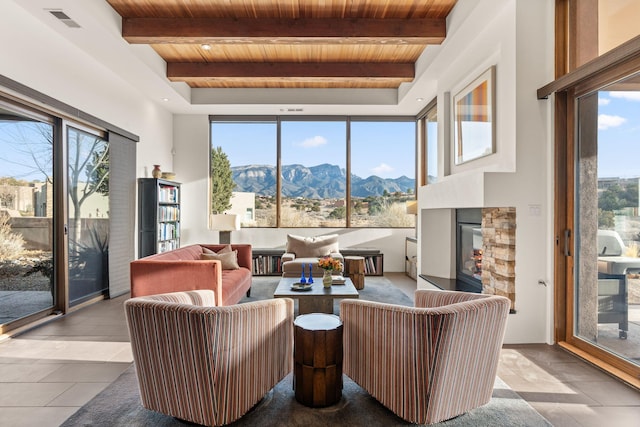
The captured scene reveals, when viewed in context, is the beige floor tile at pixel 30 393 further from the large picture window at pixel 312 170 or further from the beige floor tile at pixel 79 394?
the large picture window at pixel 312 170

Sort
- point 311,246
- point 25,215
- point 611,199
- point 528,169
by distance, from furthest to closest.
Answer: point 311,246, point 25,215, point 528,169, point 611,199

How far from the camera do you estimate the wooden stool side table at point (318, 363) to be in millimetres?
2240

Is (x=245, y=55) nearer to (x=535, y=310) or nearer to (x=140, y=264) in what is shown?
(x=140, y=264)

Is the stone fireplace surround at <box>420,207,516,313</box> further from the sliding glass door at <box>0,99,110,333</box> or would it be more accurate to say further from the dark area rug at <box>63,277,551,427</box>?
the sliding glass door at <box>0,99,110,333</box>

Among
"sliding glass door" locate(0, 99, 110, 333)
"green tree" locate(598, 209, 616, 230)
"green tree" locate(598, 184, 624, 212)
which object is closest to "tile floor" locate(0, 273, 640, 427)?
"sliding glass door" locate(0, 99, 110, 333)

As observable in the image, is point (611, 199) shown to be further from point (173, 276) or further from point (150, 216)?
point (150, 216)

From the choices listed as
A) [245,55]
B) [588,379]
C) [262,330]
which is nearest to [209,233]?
[245,55]

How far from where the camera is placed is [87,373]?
2.77 metres

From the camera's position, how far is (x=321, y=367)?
88.4 inches

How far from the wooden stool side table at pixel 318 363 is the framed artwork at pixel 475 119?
265 centimetres

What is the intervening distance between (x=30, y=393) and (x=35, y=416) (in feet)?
1.22

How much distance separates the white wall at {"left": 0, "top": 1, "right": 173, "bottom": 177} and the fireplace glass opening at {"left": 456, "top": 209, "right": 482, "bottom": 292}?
16.0ft

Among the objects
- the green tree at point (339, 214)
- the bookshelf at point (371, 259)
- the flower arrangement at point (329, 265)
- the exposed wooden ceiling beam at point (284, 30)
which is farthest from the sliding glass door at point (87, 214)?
the green tree at point (339, 214)

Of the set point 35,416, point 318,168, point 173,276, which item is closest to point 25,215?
point 173,276
